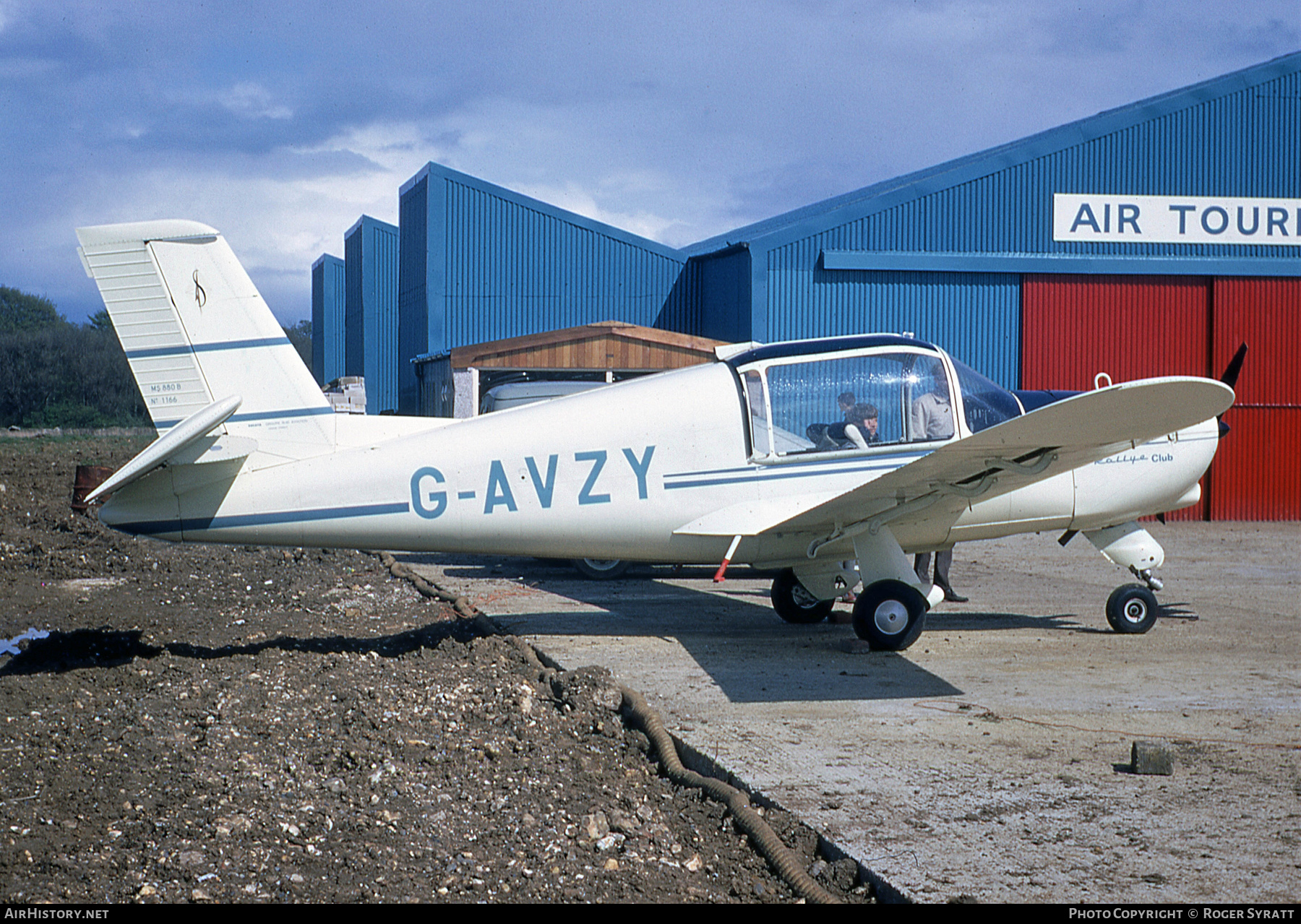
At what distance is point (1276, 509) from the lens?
20.6 metres

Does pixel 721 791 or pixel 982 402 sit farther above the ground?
pixel 982 402

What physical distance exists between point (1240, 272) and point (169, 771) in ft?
69.2

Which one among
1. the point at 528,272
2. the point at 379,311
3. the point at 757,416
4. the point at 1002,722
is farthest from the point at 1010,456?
the point at 379,311

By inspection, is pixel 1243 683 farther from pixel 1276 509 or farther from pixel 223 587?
pixel 1276 509

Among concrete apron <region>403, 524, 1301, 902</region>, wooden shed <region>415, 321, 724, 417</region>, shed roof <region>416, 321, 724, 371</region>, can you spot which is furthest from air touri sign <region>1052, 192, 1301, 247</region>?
concrete apron <region>403, 524, 1301, 902</region>

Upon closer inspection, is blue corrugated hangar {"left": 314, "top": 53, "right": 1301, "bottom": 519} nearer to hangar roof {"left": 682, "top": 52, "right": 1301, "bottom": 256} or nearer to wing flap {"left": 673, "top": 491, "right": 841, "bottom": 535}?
hangar roof {"left": 682, "top": 52, "right": 1301, "bottom": 256}

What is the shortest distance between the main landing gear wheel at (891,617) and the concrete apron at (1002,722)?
17cm

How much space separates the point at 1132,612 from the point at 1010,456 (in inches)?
101

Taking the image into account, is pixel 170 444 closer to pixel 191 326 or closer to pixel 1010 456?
pixel 191 326

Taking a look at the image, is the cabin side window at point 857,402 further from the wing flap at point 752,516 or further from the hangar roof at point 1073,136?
the hangar roof at point 1073,136

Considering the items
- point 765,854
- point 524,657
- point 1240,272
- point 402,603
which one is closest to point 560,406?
point 524,657

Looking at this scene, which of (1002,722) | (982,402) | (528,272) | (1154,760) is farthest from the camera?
(528,272)

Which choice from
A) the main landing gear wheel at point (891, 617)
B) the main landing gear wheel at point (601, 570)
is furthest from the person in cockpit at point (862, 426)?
→ the main landing gear wheel at point (601, 570)

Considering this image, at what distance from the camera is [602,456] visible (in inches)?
301
